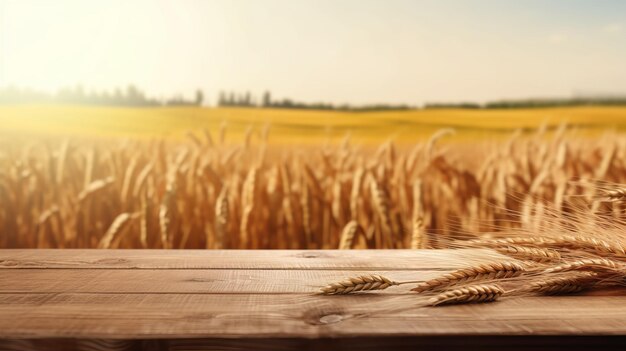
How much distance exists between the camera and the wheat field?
1.77m

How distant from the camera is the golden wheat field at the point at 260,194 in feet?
5.80

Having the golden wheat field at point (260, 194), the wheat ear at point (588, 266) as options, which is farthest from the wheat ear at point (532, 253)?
the golden wheat field at point (260, 194)

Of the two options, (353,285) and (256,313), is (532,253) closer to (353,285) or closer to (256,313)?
(353,285)

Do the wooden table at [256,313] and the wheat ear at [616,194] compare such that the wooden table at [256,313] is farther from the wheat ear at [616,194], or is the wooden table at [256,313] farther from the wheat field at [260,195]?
the wheat field at [260,195]

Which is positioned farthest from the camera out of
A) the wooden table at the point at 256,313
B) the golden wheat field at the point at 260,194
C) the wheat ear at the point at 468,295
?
the golden wheat field at the point at 260,194

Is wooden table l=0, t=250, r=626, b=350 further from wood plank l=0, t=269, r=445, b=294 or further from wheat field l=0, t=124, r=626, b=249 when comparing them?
wheat field l=0, t=124, r=626, b=249

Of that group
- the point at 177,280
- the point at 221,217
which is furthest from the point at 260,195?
the point at 177,280

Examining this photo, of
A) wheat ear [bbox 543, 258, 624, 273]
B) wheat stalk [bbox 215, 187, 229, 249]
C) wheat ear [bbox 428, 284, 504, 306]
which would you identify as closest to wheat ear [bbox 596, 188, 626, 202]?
wheat ear [bbox 543, 258, 624, 273]

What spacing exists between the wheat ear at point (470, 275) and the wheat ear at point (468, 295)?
3 centimetres

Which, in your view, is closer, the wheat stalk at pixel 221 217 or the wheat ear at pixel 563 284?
the wheat ear at pixel 563 284

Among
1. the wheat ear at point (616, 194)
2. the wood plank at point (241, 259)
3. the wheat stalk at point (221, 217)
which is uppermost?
the wheat ear at point (616, 194)

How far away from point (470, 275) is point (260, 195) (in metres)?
1.25

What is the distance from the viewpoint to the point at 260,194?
1943 millimetres

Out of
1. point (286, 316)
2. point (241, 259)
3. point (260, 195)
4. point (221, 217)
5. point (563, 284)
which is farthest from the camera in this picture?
point (260, 195)
